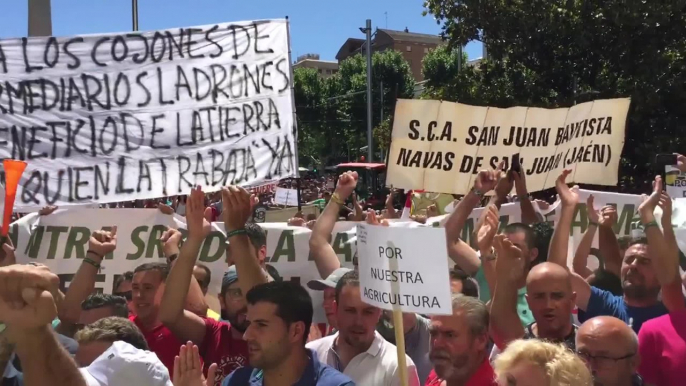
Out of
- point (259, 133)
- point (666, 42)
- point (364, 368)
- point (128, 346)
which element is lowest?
point (364, 368)

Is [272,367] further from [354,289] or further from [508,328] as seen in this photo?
[508,328]

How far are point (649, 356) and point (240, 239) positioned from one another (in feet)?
6.55

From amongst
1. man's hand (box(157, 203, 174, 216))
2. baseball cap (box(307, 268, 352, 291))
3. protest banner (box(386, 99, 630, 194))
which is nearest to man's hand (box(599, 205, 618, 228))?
protest banner (box(386, 99, 630, 194))

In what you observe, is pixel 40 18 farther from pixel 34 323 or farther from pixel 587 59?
pixel 587 59

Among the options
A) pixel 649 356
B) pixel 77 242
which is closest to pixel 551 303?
pixel 649 356

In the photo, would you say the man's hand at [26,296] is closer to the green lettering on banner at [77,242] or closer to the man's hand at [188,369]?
the man's hand at [188,369]

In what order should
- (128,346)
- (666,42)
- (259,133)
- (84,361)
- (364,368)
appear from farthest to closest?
(666,42)
(259,133)
(364,368)
(84,361)
(128,346)

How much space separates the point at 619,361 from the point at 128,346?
71.5 inches

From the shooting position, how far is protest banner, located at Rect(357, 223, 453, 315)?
104 inches

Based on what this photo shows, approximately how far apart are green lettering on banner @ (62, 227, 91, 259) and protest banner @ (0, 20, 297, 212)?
1.08 metres

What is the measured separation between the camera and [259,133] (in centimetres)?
457

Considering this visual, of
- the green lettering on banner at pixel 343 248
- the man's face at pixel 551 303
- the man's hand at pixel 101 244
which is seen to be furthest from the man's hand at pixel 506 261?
the green lettering on banner at pixel 343 248

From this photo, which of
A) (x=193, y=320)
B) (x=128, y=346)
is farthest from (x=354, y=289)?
(x=128, y=346)

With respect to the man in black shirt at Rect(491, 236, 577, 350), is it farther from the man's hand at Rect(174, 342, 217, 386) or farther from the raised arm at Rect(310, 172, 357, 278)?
the man's hand at Rect(174, 342, 217, 386)
